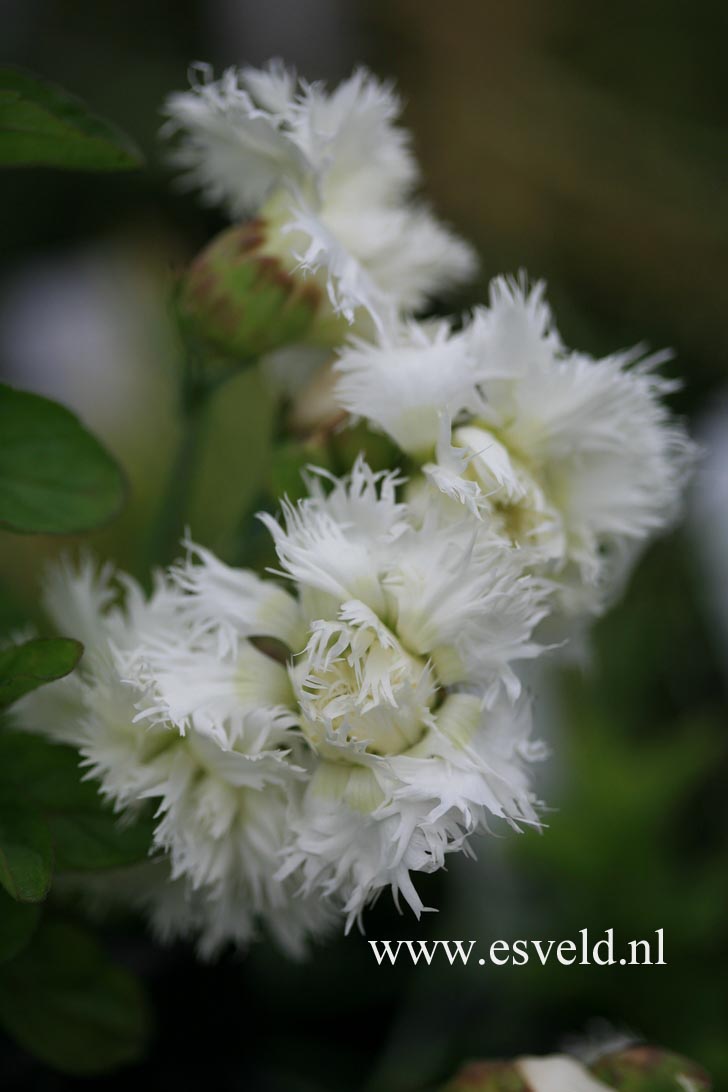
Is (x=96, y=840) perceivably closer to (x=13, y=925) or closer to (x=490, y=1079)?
(x=13, y=925)

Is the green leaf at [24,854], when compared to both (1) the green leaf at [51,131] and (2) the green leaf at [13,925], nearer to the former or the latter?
(2) the green leaf at [13,925]

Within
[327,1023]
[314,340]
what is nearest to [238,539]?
[314,340]

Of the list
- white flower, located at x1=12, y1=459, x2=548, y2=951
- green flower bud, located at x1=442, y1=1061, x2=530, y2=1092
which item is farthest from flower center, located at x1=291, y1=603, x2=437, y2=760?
green flower bud, located at x1=442, y1=1061, x2=530, y2=1092

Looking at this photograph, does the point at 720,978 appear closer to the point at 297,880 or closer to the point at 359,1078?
the point at 359,1078

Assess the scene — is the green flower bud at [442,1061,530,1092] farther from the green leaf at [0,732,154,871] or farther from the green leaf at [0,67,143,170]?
the green leaf at [0,67,143,170]

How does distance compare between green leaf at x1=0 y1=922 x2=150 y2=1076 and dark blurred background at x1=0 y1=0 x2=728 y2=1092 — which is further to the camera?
dark blurred background at x1=0 y1=0 x2=728 y2=1092

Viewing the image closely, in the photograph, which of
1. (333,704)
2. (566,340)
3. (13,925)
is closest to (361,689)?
(333,704)
